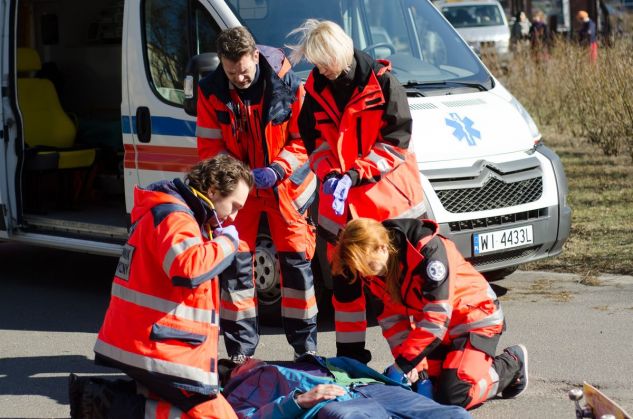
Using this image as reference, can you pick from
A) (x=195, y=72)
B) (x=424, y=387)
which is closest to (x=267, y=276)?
(x=195, y=72)

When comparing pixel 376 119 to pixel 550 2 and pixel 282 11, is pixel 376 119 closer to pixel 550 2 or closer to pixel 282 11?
pixel 282 11

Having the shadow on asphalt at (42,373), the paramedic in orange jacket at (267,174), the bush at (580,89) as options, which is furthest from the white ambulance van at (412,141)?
the bush at (580,89)

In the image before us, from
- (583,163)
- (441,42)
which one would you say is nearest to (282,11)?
(441,42)

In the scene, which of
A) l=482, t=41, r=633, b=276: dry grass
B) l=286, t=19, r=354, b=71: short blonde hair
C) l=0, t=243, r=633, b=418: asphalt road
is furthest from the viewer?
l=482, t=41, r=633, b=276: dry grass

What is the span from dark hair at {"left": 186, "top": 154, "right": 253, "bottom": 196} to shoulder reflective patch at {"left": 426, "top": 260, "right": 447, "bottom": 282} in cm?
94

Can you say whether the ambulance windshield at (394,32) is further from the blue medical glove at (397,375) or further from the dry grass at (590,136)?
the blue medical glove at (397,375)

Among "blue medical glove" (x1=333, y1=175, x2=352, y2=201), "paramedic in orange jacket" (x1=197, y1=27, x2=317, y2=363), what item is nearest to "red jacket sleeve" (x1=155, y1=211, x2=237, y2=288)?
"blue medical glove" (x1=333, y1=175, x2=352, y2=201)

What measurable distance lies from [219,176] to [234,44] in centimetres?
129

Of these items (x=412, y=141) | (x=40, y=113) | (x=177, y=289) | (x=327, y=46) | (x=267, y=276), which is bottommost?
(x=267, y=276)

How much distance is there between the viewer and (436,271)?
4.89 metres

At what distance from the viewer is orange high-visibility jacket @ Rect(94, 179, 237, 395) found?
4.25 meters

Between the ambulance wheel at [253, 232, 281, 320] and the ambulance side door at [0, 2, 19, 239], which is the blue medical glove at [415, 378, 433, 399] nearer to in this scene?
the ambulance wheel at [253, 232, 281, 320]

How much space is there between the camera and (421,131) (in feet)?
21.4

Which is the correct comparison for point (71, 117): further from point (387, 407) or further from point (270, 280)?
point (387, 407)
